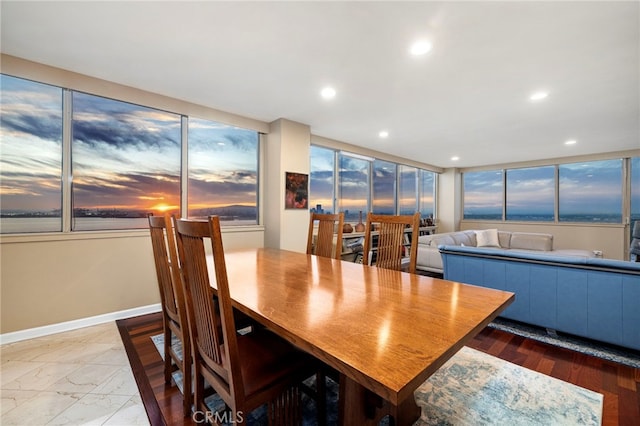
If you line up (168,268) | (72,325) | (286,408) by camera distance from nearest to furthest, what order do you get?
1. (286,408)
2. (168,268)
3. (72,325)

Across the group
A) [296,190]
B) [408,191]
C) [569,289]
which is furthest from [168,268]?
[408,191]

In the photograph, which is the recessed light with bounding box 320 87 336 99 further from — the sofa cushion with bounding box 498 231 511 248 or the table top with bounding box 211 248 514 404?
the sofa cushion with bounding box 498 231 511 248

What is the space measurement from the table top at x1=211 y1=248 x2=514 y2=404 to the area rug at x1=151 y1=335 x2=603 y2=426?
791 millimetres

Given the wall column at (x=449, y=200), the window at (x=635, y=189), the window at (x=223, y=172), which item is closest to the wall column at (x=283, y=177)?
the window at (x=223, y=172)

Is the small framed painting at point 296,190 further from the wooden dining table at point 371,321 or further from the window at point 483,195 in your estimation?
the window at point 483,195

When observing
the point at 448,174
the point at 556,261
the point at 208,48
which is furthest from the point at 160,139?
the point at 448,174

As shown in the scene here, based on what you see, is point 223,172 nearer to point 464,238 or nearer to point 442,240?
point 442,240

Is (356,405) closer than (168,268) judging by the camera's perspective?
Yes

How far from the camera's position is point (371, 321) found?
988 mm

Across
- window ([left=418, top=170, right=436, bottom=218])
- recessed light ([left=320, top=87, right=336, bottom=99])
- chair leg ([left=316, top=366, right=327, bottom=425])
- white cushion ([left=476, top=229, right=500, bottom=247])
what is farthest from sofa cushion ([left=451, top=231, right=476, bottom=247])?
chair leg ([left=316, top=366, right=327, bottom=425])

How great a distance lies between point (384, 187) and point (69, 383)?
5.87 metres

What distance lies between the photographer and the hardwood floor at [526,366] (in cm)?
159

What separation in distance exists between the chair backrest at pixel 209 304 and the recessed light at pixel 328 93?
240 cm

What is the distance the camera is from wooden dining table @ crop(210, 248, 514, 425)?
2.37 ft
